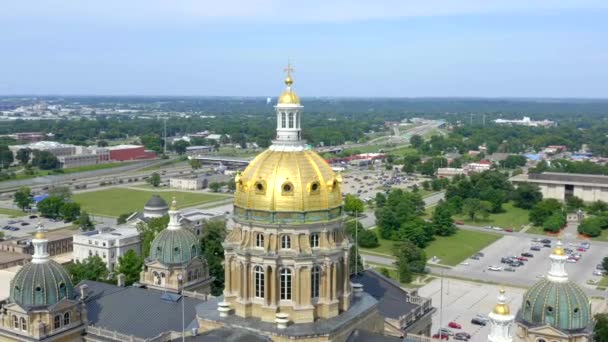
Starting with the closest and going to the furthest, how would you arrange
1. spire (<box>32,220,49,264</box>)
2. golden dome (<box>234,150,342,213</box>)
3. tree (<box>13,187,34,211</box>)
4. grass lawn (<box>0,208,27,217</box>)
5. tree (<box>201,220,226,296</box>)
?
golden dome (<box>234,150,342,213</box>) < spire (<box>32,220,49,264</box>) < tree (<box>201,220,226,296</box>) < grass lawn (<box>0,208,27,217</box>) < tree (<box>13,187,34,211</box>)

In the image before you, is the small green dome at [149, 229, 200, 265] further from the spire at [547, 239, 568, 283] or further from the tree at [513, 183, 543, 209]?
the tree at [513, 183, 543, 209]

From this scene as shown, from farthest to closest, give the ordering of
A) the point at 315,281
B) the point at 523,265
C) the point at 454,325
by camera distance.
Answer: the point at 523,265, the point at 454,325, the point at 315,281

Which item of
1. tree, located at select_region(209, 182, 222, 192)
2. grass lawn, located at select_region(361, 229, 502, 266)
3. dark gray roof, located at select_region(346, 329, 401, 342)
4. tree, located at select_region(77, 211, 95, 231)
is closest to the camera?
dark gray roof, located at select_region(346, 329, 401, 342)

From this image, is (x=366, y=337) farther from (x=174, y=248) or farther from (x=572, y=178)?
(x=572, y=178)

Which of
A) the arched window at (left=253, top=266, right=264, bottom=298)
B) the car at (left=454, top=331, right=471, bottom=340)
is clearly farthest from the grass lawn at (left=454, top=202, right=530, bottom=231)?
the arched window at (left=253, top=266, right=264, bottom=298)

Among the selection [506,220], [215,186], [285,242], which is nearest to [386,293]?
[285,242]

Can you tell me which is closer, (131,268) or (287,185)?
(287,185)

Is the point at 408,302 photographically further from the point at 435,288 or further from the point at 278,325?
the point at 435,288
